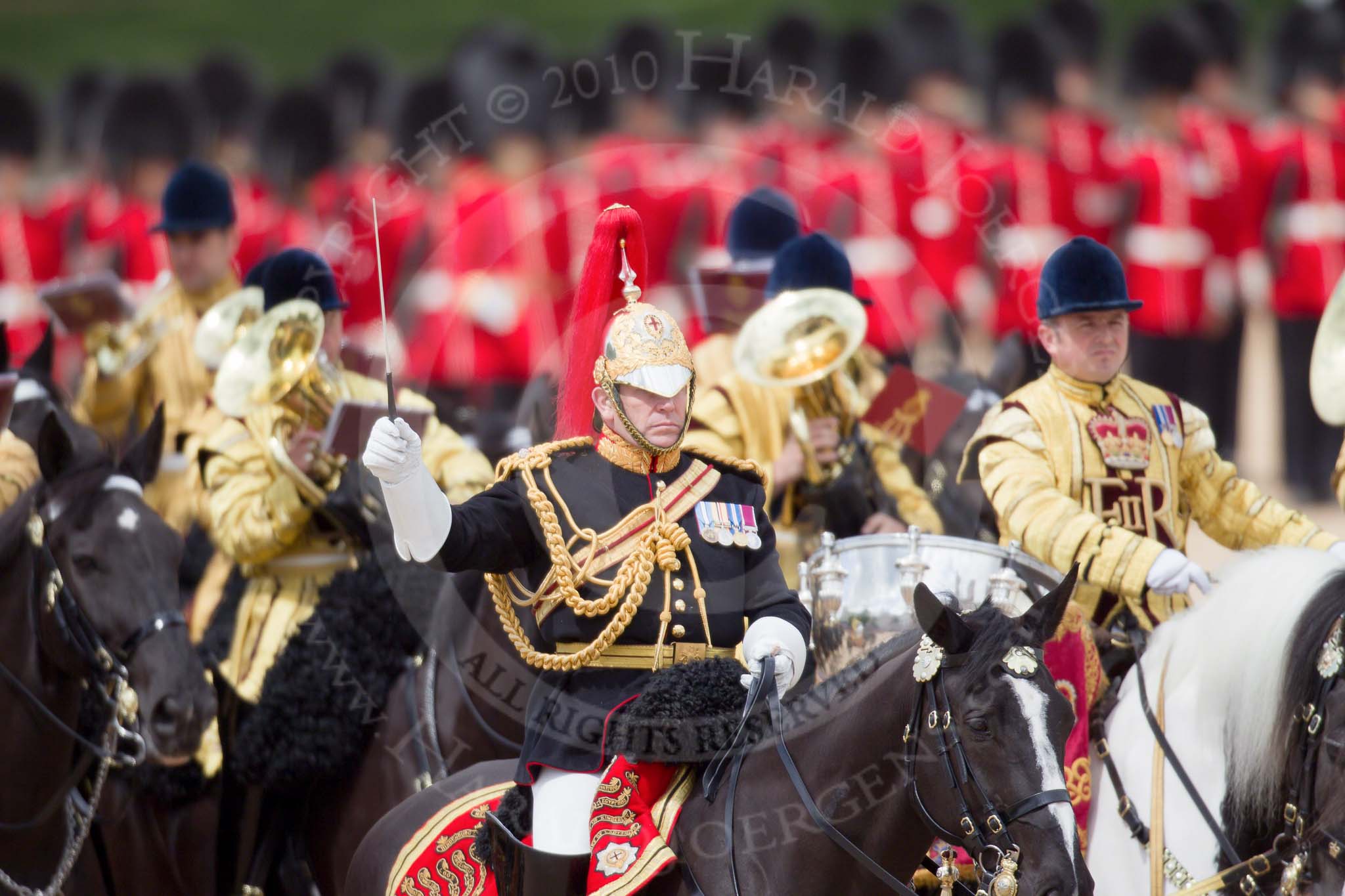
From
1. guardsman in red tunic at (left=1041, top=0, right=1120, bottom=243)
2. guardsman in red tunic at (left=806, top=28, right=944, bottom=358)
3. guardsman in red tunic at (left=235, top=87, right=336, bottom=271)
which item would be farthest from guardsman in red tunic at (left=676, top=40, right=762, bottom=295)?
guardsman in red tunic at (left=235, top=87, right=336, bottom=271)

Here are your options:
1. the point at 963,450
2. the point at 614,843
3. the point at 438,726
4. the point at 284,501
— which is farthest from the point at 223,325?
the point at 614,843

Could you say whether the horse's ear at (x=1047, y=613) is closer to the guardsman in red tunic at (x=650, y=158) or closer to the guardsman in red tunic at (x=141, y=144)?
the guardsman in red tunic at (x=650, y=158)

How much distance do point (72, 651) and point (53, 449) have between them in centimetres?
55

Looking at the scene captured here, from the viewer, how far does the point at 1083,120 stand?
43.3 feet

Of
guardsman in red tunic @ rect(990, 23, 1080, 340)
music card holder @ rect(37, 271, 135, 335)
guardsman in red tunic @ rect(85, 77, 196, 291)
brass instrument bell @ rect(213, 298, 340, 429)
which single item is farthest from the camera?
guardsman in red tunic @ rect(85, 77, 196, 291)

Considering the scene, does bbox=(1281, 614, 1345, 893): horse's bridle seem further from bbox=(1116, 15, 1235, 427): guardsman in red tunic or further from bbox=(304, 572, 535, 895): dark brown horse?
bbox=(1116, 15, 1235, 427): guardsman in red tunic

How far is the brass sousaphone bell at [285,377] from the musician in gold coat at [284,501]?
2 cm

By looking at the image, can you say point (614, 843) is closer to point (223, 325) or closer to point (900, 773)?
point (900, 773)

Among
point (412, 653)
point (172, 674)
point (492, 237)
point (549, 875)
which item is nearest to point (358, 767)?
point (412, 653)

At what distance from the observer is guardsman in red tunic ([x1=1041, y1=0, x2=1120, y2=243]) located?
12.4 metres

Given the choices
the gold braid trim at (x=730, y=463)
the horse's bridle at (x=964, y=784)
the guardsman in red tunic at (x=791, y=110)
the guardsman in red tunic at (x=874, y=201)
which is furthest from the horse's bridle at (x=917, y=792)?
the guardsman in red tunic at (x=791, y=110)

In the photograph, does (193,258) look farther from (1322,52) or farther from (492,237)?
(1322,52)

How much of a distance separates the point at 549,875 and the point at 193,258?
4.61 meters

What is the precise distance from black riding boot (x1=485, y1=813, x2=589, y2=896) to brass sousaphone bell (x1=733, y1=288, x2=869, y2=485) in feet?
8.94
